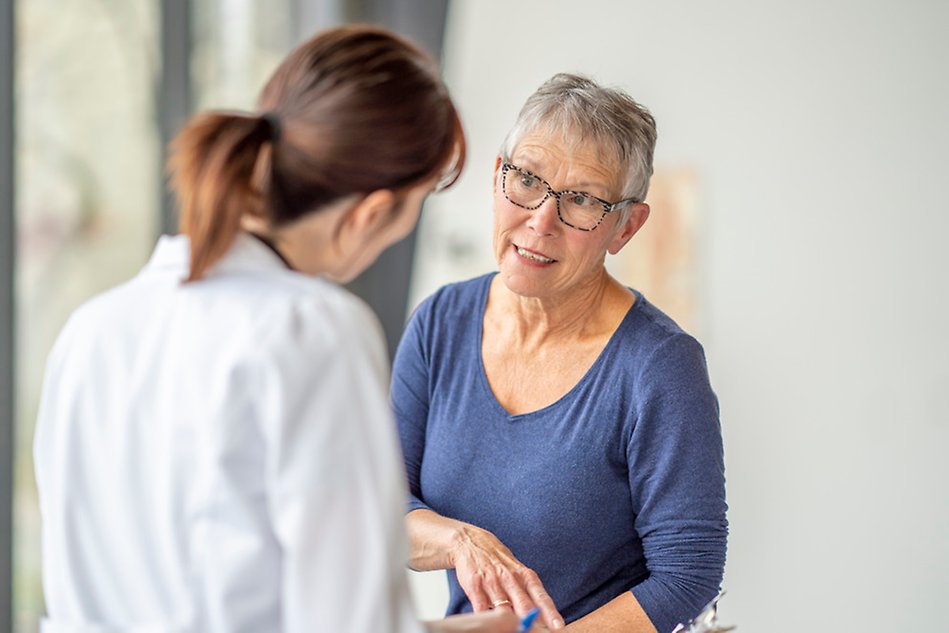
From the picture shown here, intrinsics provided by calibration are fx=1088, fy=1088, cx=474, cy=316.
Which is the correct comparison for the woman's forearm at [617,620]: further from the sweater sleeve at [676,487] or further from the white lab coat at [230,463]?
the white lab coat at [230,463]

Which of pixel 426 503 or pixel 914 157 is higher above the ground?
pixel 914 157

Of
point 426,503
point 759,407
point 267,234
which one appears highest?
point 267,234

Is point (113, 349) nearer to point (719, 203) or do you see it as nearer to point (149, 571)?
point (149, 571)

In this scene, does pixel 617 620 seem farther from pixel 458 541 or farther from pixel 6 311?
pixel 6 311

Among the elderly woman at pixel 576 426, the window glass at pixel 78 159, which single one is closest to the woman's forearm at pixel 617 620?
the elderly woman at pixel 576 426

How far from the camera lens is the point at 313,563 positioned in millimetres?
1046

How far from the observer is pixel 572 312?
1903 mm

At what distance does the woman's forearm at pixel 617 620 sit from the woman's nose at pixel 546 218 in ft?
2.01

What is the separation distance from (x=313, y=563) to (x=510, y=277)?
89cm

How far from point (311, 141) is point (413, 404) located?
93 cm

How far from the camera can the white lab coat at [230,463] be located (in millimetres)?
1049

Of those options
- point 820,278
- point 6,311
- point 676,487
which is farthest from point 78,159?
point 676,487

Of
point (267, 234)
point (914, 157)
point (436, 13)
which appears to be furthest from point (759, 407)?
point (267, 234)

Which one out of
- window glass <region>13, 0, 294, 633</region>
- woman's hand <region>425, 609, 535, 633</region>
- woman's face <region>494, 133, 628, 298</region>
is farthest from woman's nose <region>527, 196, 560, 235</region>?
window glass <region>13, 0, 294, 633</region>
